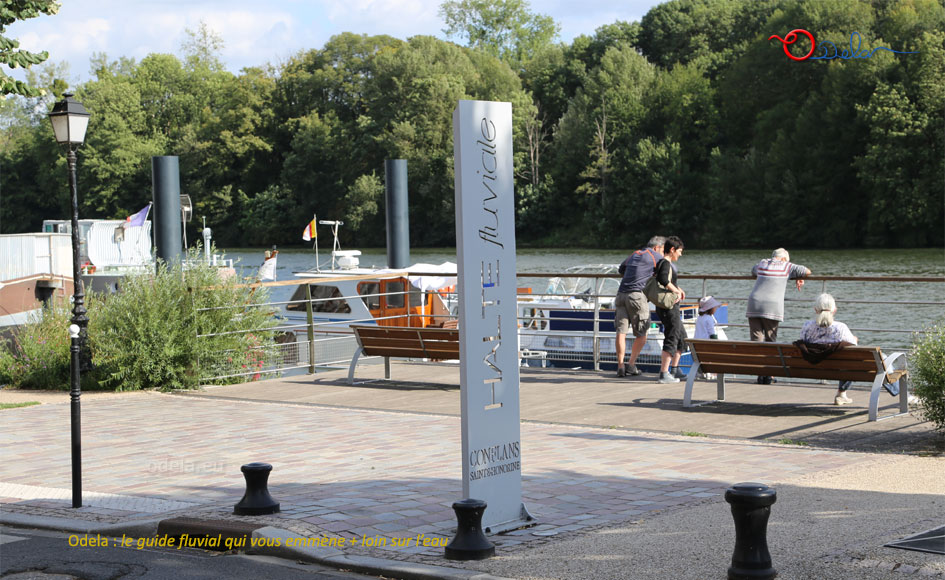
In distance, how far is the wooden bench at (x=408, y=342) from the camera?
13445mm

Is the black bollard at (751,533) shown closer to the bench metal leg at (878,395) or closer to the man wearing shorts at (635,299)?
the bench metal leg at (878,395)

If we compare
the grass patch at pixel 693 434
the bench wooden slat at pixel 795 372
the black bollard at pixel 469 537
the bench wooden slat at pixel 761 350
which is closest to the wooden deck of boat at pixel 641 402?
the grass patch at pixel 693 434

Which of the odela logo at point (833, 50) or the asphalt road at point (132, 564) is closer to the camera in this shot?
the asphalt road at point (132, 564)

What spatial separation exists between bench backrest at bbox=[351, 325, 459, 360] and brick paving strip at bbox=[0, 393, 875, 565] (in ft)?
6.21

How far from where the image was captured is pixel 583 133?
2840 inches

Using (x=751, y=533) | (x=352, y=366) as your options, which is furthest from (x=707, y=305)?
(x=751, y=533)

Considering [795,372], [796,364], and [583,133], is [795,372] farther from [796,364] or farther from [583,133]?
[583,133]

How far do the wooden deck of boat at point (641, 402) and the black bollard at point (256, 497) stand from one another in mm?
4496

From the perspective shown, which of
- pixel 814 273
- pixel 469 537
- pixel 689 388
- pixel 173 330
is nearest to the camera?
pixel 469 537

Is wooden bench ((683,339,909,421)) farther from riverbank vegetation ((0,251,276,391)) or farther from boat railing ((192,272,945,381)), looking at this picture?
riverbank vegetation ((0,251,276,391))

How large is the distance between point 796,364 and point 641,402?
6.06 feet

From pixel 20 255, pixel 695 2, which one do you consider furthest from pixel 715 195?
pixel 20 255

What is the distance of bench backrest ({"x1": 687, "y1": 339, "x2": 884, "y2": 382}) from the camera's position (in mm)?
10297

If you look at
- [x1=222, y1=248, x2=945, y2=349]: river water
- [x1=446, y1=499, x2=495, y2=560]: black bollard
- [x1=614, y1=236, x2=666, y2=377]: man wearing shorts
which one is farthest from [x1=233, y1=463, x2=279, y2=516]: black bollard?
[x1=222, y1=248, x2=945, y2=349]: river water
